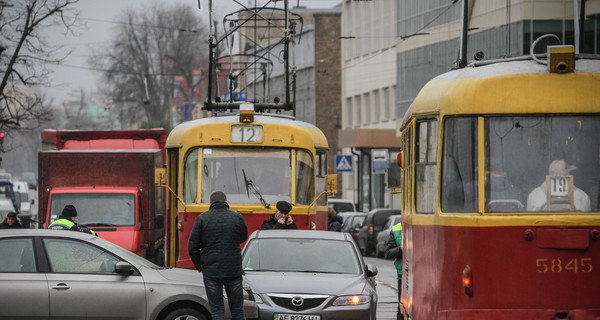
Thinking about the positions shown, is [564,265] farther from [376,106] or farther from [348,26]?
[348,26]

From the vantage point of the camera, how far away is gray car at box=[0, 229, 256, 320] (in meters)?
13.1

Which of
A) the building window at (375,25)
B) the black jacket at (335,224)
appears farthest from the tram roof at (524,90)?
the building window at (375,25)

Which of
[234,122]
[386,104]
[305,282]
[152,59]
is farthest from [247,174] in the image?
[152,59]

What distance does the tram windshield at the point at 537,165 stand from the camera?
1011 centimetres

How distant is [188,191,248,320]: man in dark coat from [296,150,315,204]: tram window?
228 inches

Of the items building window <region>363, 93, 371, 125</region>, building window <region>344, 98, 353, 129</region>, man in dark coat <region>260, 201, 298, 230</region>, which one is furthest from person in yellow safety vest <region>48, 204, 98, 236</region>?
building window <region>344, 98, 353, 129</region>

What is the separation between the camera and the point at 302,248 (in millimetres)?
14867

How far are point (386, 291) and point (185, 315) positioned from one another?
408 inches

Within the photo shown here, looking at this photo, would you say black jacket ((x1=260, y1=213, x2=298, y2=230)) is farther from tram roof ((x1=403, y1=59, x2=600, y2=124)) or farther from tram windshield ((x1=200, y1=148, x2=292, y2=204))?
tram roof ((x1=403, y1=59, x2=600, y2=124))

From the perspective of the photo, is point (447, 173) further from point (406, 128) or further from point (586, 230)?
point (406, 128)

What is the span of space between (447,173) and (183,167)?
897cm

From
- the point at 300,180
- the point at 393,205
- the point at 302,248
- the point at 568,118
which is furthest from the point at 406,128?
the point at 393,205

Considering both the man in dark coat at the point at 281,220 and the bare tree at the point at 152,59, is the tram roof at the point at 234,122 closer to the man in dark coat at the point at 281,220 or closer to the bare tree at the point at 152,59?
the man in dark coat at the point at 281,220

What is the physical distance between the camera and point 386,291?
926 inches
